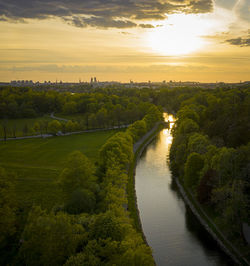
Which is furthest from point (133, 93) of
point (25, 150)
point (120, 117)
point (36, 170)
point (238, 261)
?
point (238, 261)

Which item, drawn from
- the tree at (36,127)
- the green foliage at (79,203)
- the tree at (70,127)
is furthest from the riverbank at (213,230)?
the tree at (36,127)

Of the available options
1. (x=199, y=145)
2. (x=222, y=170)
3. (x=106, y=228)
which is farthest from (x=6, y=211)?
(x=199, y=145)

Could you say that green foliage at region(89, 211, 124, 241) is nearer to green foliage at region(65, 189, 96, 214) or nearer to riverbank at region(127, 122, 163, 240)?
green foliage at region(65, 189, 96, 214)

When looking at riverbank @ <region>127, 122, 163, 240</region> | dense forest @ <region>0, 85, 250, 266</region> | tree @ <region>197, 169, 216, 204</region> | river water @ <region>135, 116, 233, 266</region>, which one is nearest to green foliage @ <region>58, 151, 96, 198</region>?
dense forest @ <region>0, 85, 250, 266</region>

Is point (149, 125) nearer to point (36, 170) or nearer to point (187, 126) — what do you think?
point (187, 126)

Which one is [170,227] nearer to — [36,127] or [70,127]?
[70,127]

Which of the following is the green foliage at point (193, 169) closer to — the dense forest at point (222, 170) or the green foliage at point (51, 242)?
the dense forest at point (222, 170)
